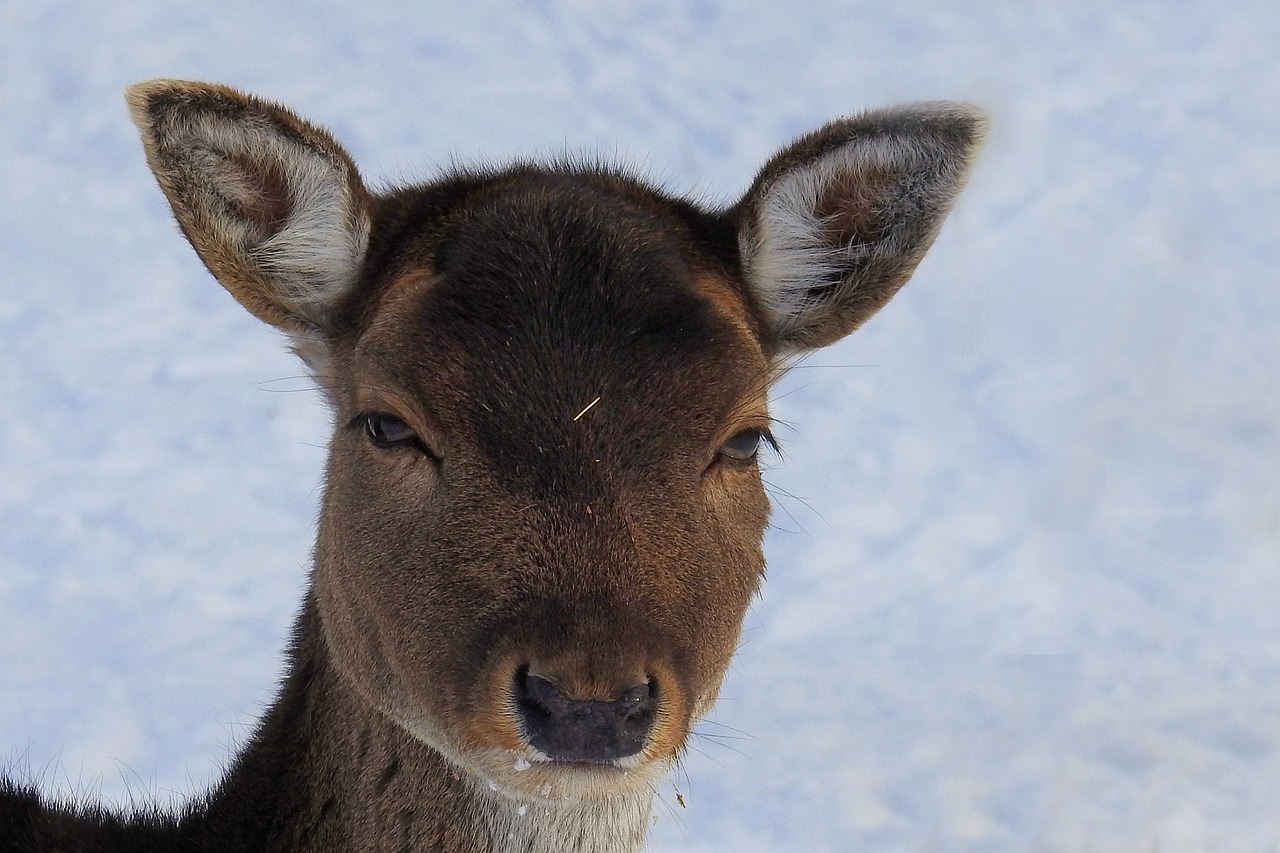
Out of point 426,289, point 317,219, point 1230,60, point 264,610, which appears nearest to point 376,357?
point 426,289

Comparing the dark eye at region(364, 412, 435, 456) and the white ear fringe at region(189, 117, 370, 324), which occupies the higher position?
the white ear fringe at region(189, 117, 370, 324)

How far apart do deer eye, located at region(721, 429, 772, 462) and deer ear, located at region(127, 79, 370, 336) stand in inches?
50.1

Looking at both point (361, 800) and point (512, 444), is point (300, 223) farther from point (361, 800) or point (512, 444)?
point (361, 800)

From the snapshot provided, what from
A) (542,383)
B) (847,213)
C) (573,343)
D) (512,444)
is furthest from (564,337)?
(847,213)

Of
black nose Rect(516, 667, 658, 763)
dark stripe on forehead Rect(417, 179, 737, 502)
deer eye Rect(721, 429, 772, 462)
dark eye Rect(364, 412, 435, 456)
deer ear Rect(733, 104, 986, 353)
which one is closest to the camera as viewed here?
black nose Rect(516, 667, 658, 763)

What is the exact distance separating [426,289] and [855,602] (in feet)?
15.2

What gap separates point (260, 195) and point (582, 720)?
2.03 metres

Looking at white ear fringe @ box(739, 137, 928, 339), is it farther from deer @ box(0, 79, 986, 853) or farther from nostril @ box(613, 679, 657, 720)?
nostril @ box(613, 679, 657, 720)

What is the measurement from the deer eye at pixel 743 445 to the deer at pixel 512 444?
1 centimetres

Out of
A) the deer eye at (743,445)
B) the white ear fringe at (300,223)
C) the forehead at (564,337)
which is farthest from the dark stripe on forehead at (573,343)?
the white ear fringe at (300,223)

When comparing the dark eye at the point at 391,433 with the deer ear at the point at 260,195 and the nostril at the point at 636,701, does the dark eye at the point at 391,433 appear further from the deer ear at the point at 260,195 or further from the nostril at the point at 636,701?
the nostril at the point at 636,701

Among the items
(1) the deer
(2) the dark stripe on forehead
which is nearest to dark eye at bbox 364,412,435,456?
(1) the deer

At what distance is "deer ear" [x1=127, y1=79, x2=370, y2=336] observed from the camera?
434cm

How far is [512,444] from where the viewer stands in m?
3.94
